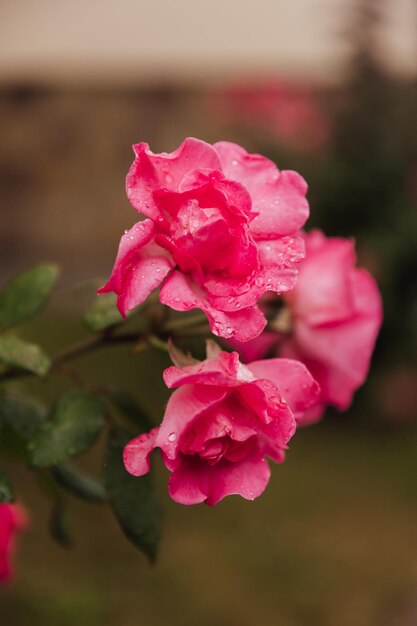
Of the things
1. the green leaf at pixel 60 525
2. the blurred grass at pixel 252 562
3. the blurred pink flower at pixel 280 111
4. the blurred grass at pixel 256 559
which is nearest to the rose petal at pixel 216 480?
the green leaf at pixel 60 525

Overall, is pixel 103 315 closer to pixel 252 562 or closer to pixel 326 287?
pixel 326 287

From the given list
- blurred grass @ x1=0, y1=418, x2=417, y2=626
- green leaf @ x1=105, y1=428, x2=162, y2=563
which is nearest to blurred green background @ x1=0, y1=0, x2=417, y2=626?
blurred grass @ x1=0, y1=418, x2=417, y2=626

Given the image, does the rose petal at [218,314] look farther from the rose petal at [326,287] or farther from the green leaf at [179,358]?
the rose petal at [326,287]

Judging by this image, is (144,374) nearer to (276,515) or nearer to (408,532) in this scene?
(276,515)

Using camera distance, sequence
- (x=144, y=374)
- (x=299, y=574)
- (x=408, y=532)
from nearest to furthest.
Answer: (x=299, y=574) < (x=408, y=532) < (x=144, y=374)

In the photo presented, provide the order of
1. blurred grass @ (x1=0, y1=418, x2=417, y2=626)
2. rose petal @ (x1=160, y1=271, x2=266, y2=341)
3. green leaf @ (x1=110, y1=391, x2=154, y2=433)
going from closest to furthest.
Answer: rose petal @ (x1=160, y1=271, x2=266, y2=341)
green leaf @ (x1=110, y1=391, x2=154, y2=433)
blurred grass @ (x1=0, y1=418, x2=417, y2=626)

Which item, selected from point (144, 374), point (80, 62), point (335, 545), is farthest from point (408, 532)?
point (80, 62)

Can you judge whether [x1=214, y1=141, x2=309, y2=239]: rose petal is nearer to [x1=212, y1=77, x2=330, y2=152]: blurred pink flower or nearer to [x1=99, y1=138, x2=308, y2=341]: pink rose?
[x1=99, y1=138, x2=308, y2=341]: pink rose
